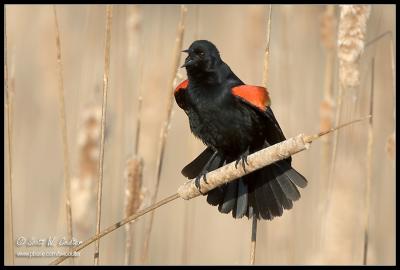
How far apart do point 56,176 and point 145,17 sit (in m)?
1.73

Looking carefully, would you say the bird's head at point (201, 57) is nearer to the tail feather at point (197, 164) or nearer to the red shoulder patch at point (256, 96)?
the red shoulder patch at point (256, 96)

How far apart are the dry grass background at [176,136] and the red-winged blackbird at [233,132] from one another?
0.45ft

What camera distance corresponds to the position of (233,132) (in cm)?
278

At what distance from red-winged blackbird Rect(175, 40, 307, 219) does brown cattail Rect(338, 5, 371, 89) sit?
38 cm

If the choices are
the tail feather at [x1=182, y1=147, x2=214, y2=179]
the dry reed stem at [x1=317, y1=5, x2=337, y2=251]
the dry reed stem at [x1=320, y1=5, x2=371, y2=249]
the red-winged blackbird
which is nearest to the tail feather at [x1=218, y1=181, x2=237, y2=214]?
the red-winged blackbird

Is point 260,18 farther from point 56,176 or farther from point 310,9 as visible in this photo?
point 56,176

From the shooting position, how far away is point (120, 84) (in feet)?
9.93

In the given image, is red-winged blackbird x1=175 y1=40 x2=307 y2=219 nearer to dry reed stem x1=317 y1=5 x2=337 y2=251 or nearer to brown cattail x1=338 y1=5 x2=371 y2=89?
dry reed stem x1=317 y1=5 x2=337 y2=251

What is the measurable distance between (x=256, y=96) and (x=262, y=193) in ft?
1.43

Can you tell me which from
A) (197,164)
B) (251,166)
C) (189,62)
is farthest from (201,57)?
(251,166)

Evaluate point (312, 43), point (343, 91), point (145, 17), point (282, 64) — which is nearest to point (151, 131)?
point (282, 64)

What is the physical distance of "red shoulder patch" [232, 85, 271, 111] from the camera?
2.55m

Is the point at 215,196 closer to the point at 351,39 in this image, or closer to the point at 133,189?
the point at 133,189

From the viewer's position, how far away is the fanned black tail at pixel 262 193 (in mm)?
2641
